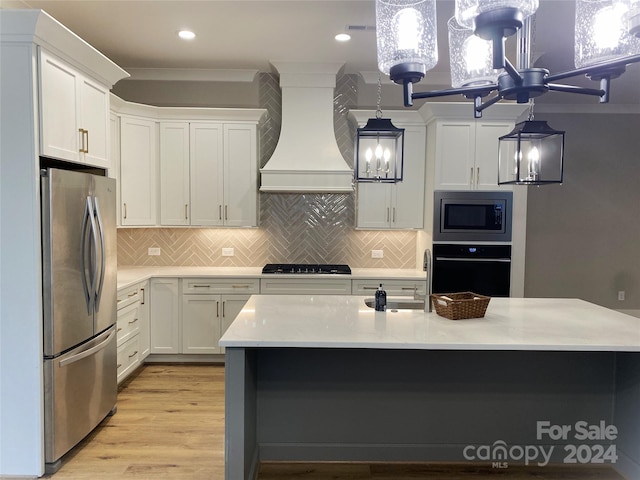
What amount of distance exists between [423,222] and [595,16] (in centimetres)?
297

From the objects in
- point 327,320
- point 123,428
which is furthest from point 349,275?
point 123,428

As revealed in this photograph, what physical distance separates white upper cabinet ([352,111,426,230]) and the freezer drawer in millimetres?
2668

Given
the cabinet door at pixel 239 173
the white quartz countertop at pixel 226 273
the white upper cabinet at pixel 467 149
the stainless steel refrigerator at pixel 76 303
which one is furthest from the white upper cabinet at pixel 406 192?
the stainless steel refrigerator at pixel 76 303

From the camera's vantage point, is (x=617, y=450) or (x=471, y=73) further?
(x=617, y=450)

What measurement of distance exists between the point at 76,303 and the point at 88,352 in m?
0.34

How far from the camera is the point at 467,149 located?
4.21 metres

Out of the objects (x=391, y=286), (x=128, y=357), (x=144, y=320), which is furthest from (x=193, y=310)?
(x=391, y=286)

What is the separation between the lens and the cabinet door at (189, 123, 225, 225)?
4.48m

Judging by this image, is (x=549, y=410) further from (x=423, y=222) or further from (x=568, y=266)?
(x=568, y=266)

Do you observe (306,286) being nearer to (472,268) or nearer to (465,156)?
(472,268)

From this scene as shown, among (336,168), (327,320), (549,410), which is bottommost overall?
(549,410)

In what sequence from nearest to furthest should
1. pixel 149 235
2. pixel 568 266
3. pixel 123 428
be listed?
pixel 123 428, pixel 149 235, pixel 568 266

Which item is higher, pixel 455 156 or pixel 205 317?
pixel 455 156

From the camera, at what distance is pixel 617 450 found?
2.53 metres
